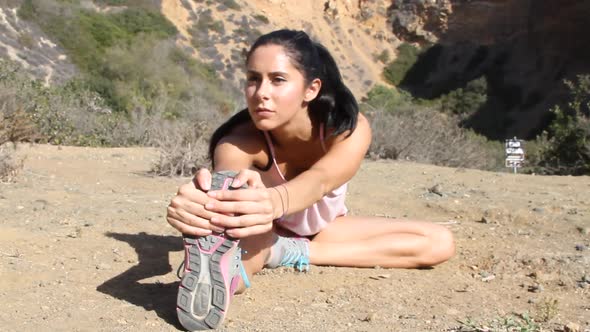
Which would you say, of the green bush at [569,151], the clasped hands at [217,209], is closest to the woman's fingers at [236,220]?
the clasped hands at [217,209]

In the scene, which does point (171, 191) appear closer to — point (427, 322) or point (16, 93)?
point (427, 322)

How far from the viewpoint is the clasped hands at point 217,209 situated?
2051 millimetres

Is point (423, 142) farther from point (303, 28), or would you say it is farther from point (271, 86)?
point (303, 28)

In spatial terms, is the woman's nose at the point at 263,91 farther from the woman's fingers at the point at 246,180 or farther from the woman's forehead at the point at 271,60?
the woman's fingers at the point at 246,180

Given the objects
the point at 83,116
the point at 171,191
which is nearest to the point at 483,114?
Result: the point at 83,116

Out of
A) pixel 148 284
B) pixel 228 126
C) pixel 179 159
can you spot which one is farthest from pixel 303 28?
pixel 148 284

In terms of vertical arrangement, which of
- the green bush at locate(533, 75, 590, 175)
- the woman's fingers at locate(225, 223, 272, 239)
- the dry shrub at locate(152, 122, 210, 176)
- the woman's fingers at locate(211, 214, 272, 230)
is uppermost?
the woman's fingers at locate(211, 214, 272, 230)

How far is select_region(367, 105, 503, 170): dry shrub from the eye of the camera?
8.26m

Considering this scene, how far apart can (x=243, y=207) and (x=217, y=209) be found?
71 mm

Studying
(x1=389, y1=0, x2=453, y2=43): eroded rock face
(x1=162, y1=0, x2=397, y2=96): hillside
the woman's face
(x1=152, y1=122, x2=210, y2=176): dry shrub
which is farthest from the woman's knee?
(x1=389, y1=0, x2=453, y2=43): eroded rock face

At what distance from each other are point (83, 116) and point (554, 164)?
6159mm

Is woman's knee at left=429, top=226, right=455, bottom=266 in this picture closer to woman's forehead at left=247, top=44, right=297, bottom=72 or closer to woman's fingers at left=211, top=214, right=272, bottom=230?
woman's forehead at left=247, top=44, right=297, bottom=72

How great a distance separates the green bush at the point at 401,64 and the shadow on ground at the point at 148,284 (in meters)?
29.5

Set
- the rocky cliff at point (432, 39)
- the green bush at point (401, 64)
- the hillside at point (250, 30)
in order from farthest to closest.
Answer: the green bush at point (401, 64)
the rocky cliff at point (432, 39)
the hillside at point (250, 30)
